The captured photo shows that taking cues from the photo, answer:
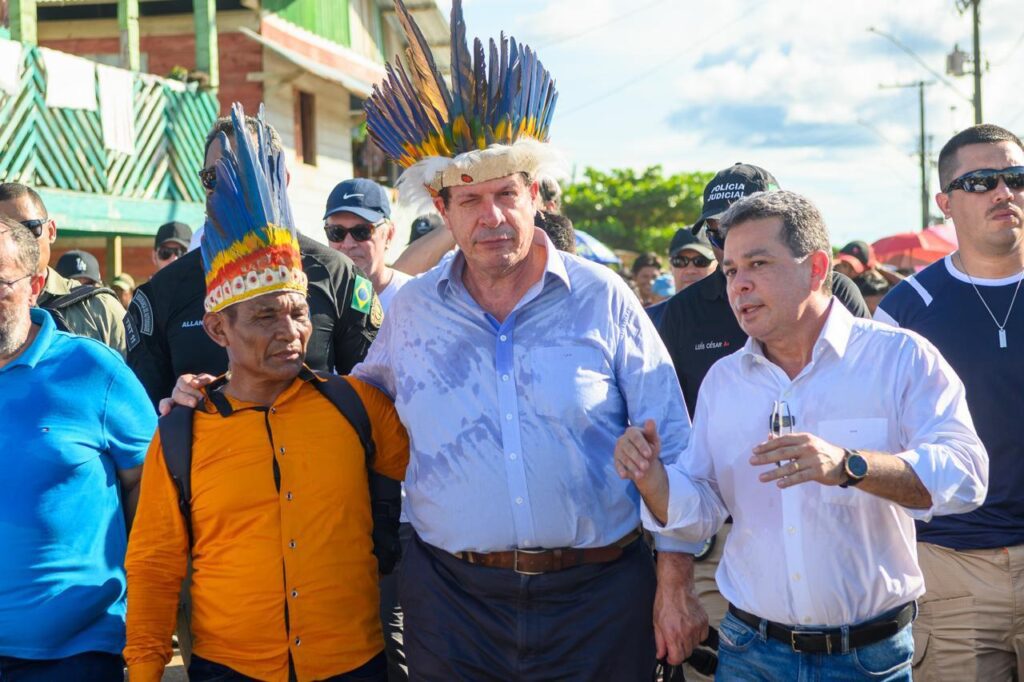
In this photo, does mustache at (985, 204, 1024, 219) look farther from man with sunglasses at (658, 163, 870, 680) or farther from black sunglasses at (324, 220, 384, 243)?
black sunglasses at (324, 220, 384, 243)

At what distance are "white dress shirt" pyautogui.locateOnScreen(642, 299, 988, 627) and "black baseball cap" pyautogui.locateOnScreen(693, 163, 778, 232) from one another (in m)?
1.62

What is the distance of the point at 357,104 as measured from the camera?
22.9 metres

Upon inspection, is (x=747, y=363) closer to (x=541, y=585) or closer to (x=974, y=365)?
(x=541, y=585)

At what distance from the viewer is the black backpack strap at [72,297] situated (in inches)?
204

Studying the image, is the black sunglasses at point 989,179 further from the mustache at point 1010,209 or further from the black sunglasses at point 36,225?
the black sunglasses at point 36,225

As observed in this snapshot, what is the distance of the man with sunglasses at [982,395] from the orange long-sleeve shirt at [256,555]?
219cm

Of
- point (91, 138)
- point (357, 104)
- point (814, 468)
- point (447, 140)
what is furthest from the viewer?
point (357, 104)

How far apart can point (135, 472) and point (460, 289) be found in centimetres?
127

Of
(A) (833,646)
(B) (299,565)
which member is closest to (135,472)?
(B) (299,565)

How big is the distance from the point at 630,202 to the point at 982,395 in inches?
1962

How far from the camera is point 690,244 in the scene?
7.10 meters

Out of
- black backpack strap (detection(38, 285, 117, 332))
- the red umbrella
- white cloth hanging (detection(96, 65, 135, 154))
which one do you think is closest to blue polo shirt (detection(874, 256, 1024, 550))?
black backpack strap (detection(38, 285, 117, 332))

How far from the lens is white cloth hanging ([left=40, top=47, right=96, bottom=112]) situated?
42.4 ft

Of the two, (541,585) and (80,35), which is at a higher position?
(80,35)
